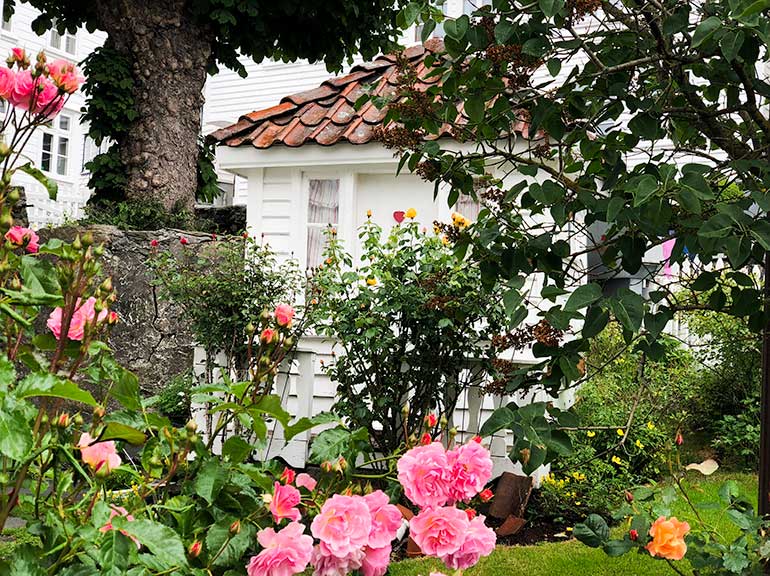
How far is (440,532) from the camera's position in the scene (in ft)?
3.82

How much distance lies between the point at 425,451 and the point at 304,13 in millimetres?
6622

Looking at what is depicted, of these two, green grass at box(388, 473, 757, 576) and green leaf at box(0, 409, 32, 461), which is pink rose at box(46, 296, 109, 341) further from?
green grass at box(388, 473, 757, 576)

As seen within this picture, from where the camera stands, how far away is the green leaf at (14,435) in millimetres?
927

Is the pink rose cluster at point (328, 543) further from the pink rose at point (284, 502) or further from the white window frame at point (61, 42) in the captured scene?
the white window frame at point (61, 42)

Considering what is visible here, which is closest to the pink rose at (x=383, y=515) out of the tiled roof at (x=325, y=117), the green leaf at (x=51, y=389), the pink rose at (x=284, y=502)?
the pink rose at (x=284, y=502)

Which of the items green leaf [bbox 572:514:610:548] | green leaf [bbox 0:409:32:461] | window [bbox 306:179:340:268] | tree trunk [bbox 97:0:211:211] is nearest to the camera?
green leaf [bbox 0:409:32:461]

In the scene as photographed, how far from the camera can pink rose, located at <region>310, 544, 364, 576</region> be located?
1.14 meters

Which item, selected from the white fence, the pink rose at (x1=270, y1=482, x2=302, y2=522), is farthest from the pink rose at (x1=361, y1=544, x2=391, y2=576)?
the white fence

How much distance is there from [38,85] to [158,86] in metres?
6.16

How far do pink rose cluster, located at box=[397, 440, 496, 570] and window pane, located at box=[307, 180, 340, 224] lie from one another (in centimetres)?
606

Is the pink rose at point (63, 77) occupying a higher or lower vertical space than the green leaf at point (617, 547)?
higher

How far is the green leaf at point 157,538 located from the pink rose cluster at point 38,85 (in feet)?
2.29

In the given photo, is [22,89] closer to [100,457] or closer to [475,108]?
[100,457]

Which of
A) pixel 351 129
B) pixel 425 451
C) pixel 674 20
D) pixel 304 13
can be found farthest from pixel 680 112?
pixel 304 13
